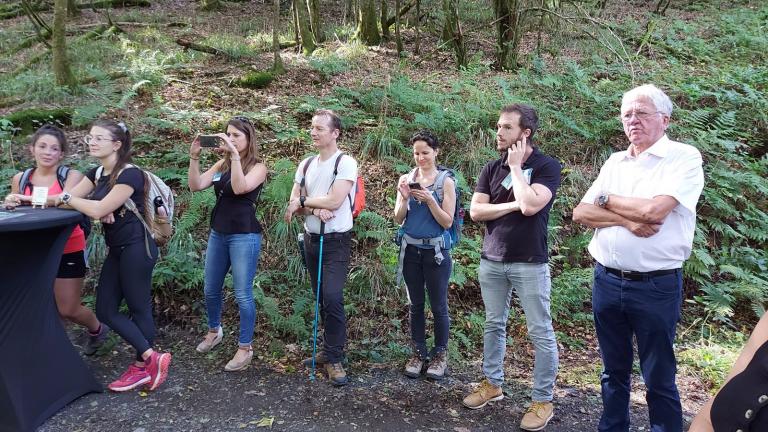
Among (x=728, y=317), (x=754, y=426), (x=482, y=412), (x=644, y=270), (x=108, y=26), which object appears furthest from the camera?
(x=108, y=26)

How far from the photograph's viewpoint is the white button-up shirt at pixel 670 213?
10.3ft

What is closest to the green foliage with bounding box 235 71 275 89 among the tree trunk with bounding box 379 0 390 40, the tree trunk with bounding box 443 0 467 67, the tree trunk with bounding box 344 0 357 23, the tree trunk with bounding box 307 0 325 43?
the tree trunk with bounding box 307 0 325 43

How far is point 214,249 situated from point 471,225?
143 inches

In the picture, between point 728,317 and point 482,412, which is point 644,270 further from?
point 728,317

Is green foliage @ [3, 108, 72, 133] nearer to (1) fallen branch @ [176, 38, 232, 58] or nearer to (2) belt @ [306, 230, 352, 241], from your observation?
(1) fallen branch @ [176, 38, 232, 58]

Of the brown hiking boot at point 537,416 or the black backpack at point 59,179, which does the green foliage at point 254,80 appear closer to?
the black backpack at point 59,179

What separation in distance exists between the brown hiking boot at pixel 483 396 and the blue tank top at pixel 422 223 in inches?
48.0

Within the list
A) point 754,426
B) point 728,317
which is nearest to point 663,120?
point 754,426

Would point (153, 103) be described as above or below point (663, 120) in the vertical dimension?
above

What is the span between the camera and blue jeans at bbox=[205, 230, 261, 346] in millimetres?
4441

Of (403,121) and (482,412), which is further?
(403,121)

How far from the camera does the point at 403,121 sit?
803 cm

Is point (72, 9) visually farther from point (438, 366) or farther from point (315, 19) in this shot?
point (438, 366)

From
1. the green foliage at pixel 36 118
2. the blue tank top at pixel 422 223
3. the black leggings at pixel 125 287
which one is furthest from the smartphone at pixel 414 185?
the green foliage at pixel 36 118
